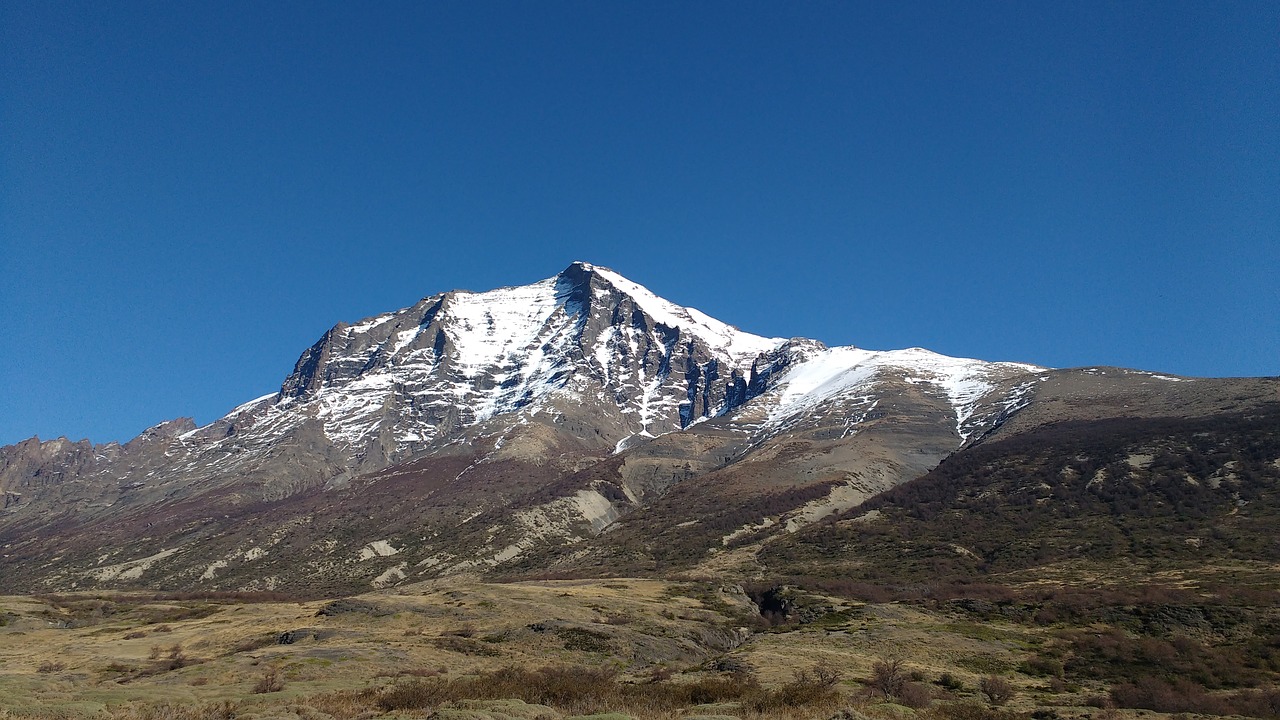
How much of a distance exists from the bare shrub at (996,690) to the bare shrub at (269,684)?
3618cm

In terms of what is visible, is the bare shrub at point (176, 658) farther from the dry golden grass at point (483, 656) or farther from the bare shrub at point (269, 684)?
the bare shrub at point (269, 684)

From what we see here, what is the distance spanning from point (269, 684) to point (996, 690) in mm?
37583

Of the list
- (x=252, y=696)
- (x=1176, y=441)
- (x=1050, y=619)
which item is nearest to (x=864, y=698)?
(x=252, y=696)

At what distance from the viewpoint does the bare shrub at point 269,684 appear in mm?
40812

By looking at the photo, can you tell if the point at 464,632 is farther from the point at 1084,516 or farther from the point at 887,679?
the point at 1084,516

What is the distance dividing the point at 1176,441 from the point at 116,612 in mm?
195715

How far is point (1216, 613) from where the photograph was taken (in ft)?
189

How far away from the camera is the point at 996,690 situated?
40656mm

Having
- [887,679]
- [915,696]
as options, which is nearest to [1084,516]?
[887,679]

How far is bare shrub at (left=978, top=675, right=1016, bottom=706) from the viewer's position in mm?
39469

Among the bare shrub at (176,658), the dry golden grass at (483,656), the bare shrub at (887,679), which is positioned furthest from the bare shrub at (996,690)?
the bare shrub at (176,658)

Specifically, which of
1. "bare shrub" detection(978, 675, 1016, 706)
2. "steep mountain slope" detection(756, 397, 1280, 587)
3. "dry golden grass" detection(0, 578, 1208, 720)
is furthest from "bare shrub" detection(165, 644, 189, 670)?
"steep mountain slope" detection(756, 397, 1280, 587)

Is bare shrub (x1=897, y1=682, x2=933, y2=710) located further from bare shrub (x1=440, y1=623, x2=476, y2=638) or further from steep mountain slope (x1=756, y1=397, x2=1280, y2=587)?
steep mountain slope (x1=756, y1=397, x2=1280, y2=587)

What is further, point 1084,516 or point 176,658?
point 1084,516
